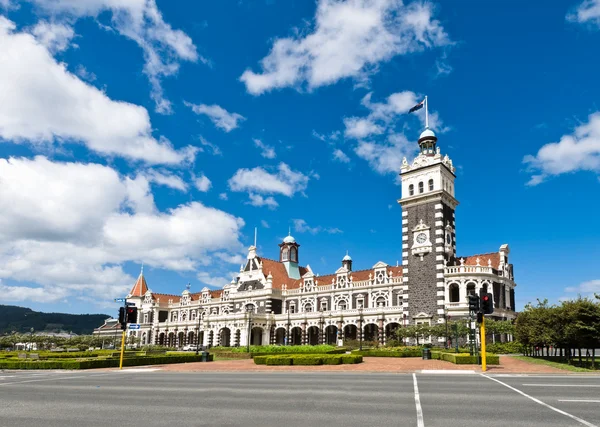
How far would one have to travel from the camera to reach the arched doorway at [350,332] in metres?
69.9

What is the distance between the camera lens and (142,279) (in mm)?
108250

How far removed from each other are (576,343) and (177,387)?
26.5m

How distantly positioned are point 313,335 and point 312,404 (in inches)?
2466

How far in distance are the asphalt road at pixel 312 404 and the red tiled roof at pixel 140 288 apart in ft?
292

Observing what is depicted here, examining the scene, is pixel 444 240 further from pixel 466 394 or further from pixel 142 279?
pixel 142 279

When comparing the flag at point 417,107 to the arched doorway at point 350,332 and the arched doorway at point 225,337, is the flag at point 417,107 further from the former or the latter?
the arched doorway at point 225,337

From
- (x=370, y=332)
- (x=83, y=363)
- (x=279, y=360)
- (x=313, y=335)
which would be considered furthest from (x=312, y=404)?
(x=313, y=335)

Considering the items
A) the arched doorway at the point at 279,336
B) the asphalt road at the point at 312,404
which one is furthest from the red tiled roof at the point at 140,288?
the asphalt road at the point at 312,404

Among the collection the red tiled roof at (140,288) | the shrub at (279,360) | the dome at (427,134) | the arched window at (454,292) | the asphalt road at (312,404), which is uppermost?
the dome at (427,134)

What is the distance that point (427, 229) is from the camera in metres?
58.8

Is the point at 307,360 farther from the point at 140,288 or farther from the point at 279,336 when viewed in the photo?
the point at 140,288

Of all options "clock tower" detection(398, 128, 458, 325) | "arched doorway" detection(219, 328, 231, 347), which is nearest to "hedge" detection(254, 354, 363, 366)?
"clock tower" detection(398, 128, 458, 325)

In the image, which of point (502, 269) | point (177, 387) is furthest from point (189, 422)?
point (502, 269)

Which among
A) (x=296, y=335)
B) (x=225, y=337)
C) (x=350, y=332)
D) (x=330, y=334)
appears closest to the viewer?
(x=350, y=332)
